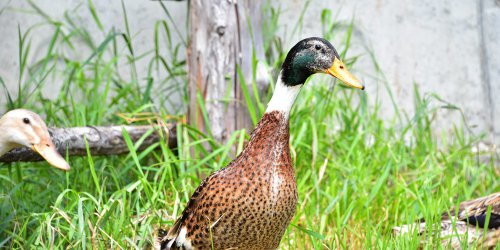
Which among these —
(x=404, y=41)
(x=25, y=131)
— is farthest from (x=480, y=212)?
(x=25, y=131)

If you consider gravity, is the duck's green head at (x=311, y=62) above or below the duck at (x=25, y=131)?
above

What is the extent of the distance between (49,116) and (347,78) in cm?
192

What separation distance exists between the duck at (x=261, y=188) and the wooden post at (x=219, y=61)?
121 centimetres

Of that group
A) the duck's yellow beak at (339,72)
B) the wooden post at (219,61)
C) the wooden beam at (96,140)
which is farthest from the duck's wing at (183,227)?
the wooden post at (219,61)

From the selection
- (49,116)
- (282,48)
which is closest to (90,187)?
(49,116)

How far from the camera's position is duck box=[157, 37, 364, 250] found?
3.38 metres

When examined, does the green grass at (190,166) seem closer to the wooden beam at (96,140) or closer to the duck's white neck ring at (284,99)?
the wooden beam at (96,140)

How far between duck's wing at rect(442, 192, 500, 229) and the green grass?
10cm

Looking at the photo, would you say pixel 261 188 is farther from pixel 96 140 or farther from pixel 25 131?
pixel 96 140

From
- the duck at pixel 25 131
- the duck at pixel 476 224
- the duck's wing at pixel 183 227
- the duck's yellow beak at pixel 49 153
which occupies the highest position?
the duck at pixel 25 131

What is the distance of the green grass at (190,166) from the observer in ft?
13.0

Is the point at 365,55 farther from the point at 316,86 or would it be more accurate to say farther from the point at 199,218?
the point at 199,218

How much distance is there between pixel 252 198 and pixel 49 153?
0.83 metres

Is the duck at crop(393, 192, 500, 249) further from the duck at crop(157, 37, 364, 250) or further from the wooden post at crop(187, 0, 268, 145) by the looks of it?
the wooden post at crop(187, 0, 268, 145)
